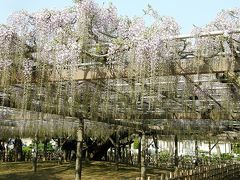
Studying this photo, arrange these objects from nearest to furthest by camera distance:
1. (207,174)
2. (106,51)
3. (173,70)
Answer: (173,70) < (106,51) < (207,174)

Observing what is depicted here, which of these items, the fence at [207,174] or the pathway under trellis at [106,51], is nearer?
the pathway under trellis at [106,51]

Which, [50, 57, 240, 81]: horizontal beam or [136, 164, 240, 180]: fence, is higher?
[50, 57, 240, 81]: horizontal beam

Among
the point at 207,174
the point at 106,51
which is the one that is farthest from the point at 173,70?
the point at 207,174

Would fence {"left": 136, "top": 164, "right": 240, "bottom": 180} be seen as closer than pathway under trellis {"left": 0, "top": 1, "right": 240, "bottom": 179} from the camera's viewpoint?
No

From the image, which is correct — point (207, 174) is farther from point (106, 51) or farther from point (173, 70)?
point (106, 51)

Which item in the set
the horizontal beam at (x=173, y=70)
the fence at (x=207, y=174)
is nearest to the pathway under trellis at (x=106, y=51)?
the horizontal beam at (x=173, y=70)

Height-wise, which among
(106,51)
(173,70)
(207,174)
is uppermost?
(106,51)

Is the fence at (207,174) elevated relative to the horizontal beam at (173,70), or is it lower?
lower

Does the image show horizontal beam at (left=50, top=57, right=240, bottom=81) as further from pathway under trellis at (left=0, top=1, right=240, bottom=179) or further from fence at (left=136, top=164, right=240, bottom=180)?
fence at (left=136, top=164, right=240, bottom=180)

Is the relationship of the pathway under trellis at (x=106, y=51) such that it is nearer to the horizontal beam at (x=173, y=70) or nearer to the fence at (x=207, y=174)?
the horizontal beam at (x=173, y=70)

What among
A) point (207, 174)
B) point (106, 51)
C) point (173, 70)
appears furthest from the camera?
point (207, 174)

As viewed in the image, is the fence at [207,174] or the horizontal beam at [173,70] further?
the fence at [207,174]

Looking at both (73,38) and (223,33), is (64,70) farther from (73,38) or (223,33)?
(223,33)

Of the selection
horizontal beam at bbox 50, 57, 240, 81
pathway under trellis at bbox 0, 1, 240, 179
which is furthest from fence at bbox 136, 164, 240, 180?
horizontal beam at bbox 50, 57, 240, 81
